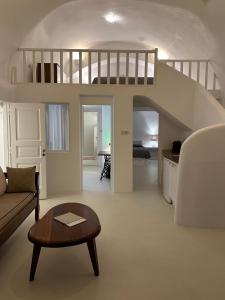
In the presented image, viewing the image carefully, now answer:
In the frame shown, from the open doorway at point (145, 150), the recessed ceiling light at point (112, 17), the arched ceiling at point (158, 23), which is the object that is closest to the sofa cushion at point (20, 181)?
the arched ceiling at point (158, 23)

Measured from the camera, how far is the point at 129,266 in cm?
275

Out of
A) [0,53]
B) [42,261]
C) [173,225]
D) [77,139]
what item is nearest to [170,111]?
[77,139]

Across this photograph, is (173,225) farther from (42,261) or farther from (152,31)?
(152,31)

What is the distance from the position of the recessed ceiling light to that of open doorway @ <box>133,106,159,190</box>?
2.38 meters

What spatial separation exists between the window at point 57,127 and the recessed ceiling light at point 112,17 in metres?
2.75

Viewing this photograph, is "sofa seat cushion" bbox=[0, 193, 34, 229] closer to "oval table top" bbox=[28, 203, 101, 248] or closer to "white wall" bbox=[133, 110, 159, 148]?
"oval table top" bbox=[28, 203, 101, 248]

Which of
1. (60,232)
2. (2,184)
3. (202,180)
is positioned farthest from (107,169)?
(60,232)

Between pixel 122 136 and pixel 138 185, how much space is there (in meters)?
1.44

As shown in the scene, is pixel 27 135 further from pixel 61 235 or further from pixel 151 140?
pixel 151 140

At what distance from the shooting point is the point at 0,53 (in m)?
4.48

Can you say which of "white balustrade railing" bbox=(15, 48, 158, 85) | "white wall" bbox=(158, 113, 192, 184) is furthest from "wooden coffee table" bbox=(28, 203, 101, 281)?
"white wall" bbox=(158, 113, 192, 184)

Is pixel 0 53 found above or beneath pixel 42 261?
above

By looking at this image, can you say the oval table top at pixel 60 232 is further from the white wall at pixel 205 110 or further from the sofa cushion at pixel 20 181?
the white wall at pixel 205 110

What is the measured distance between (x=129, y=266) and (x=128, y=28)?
262 inches
